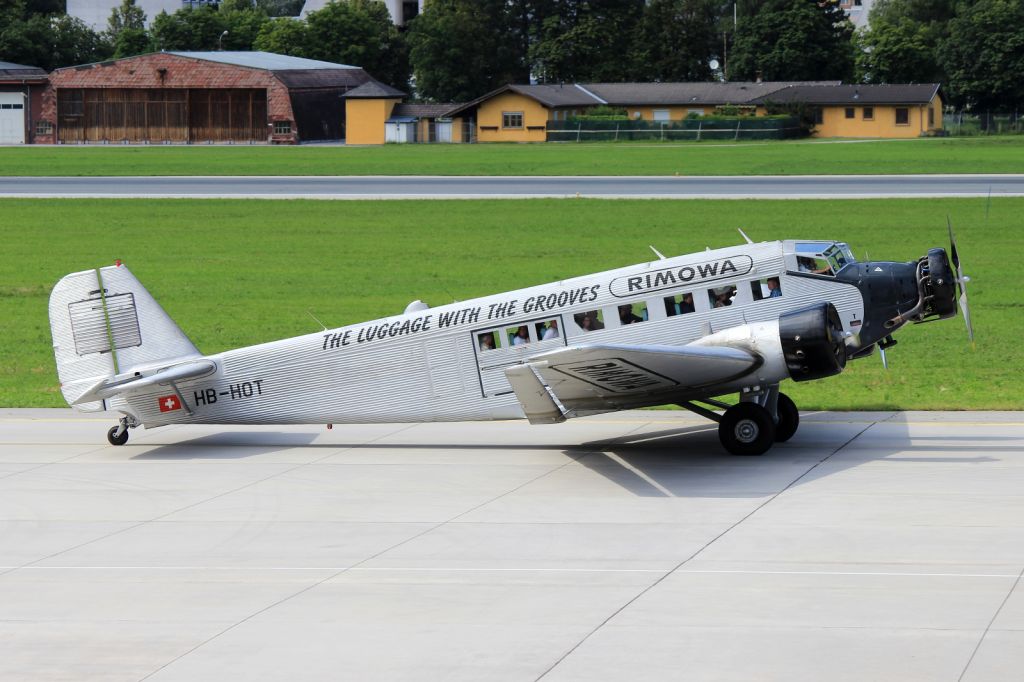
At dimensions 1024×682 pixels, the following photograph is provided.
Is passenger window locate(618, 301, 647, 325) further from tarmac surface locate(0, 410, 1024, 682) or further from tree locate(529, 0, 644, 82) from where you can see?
tree locate(529, 0, 644, 82)

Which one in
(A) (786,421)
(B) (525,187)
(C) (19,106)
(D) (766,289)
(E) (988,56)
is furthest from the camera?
(C) (19,106)

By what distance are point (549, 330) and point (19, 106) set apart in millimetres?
127755

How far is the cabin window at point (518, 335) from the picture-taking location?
2172 centimetres

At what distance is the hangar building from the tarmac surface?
122064mm

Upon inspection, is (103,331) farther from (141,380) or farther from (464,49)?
(464,49)

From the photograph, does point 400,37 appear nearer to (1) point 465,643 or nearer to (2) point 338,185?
(2) point 338,185

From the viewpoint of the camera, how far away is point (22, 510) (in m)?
18.8

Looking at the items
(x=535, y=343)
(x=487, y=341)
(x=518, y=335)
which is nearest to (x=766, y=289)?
(x=535, y=343)

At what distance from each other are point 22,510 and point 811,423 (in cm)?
1277

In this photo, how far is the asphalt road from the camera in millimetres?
64062

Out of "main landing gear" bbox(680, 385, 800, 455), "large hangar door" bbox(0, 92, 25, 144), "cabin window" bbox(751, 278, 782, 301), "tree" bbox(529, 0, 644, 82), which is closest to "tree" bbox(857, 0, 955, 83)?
"tree" bbox(529, 0, 644, 82)

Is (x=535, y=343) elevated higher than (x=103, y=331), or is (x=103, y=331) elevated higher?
(x=103, y=331)

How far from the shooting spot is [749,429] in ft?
68.7

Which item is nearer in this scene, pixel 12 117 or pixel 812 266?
pixel 812 266
